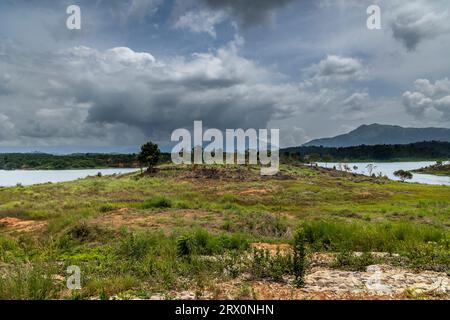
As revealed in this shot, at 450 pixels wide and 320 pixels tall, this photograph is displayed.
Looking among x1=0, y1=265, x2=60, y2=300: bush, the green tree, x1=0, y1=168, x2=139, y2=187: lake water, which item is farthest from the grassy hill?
x1=0, y1=168, x2=139, y2=187: lake water

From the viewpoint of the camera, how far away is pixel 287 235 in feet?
57.3

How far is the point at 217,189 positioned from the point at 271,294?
4632 centimetres

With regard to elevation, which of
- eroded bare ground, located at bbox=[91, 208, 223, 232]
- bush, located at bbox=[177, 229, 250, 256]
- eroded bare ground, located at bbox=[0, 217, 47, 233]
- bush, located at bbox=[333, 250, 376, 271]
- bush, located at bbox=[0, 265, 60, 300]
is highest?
bush, located at bbox=[0, 265, 60, 300]

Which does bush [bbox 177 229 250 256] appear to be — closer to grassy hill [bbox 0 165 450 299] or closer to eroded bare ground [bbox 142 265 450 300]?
grassy hill [bbox 0 165 450 299]

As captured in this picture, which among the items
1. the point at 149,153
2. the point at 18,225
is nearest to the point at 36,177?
the point at 149,153

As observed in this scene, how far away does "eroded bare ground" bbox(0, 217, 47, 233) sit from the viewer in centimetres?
2094

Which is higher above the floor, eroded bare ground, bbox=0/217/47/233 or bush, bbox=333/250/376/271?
bush, bbox=333/250/376/271

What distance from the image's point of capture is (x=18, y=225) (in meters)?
23.0

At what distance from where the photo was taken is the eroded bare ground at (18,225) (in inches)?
824

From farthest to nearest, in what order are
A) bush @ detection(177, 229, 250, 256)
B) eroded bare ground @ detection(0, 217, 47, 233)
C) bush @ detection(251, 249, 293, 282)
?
eroded bare ground @ detection(0, 217, 47, 233), bush @ detection(177, 229, 250, 256), bush @ detection(251, 249, 293, 282)

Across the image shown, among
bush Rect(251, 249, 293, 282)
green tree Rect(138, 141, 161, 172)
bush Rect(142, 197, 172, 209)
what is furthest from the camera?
green tree Rect(138, 141, 161, 172)

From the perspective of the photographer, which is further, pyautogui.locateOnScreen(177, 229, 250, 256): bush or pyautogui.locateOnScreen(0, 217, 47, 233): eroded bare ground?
pyautogui.locateOnScreen(0, 217, 47, 233): eroded bare ground

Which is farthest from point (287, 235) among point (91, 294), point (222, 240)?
point (91, 294)

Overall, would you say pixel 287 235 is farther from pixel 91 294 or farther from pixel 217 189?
pixel 217 189
